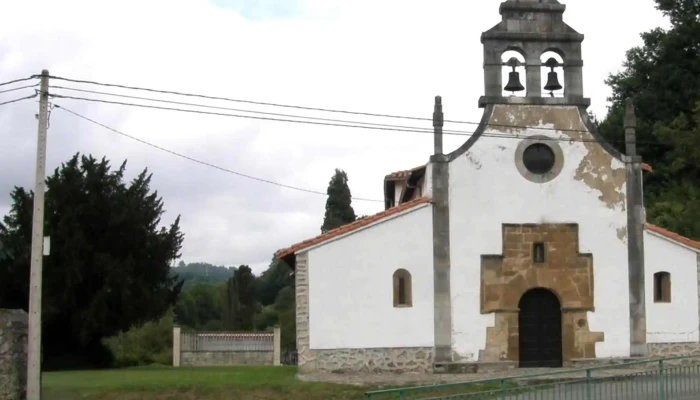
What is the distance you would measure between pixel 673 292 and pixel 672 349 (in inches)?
55.0

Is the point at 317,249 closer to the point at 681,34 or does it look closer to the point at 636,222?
the point at 636,222

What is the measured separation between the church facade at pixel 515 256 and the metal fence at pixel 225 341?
40.0ft

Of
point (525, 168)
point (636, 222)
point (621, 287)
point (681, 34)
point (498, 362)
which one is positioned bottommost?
point (498, 362)

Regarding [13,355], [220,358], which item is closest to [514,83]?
[13,355]

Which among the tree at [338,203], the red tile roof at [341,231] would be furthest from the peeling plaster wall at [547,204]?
the tree at [338,203]

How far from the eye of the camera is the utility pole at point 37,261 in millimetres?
15800

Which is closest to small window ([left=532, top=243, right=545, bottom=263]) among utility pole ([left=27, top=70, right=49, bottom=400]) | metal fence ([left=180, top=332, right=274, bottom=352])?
utility pole ([left=27, top=70, right=49, bottom=400])

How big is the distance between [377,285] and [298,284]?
6.14 ft

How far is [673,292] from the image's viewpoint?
21953 mm

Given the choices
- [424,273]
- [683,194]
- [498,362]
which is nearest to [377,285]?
[424,273]

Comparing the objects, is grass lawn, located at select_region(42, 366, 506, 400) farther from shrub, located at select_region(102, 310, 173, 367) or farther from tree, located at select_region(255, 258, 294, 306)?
tree, located at select_region(255, 258, 294, 306)

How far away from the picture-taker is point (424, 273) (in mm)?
21250

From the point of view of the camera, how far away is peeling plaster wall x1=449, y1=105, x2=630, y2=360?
2161 centimetres

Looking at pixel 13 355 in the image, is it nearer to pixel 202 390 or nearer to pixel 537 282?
pixel 202 390
